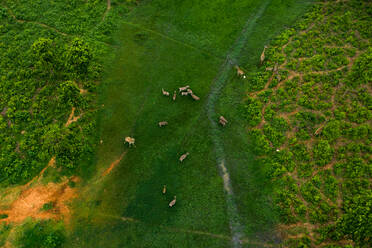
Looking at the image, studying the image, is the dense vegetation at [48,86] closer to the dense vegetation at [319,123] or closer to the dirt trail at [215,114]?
the dirt trail at [215,114]

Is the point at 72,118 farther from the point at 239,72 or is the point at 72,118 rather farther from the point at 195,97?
the point at 239,72

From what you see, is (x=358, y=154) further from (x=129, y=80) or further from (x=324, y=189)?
(x=129, y=80)

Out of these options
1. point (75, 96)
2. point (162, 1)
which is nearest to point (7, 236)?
point (75, 96)

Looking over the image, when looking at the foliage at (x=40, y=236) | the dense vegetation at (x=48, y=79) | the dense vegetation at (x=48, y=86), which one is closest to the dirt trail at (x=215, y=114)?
the dense vegetation at (x=48, y=86)

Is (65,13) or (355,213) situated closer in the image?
(355,213)

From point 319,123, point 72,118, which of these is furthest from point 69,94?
point 319,123

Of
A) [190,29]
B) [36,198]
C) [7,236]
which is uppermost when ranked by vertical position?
[190,29]
